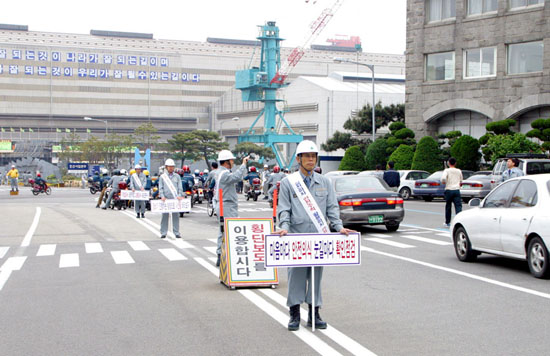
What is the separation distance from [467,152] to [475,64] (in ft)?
20.2

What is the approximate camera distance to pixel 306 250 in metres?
7.04

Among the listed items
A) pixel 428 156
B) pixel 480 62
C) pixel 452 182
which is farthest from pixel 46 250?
pixel 480 62

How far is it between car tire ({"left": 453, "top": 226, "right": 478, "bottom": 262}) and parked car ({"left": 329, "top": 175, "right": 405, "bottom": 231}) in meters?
4.91

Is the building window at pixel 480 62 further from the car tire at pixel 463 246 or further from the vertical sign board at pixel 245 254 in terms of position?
the vertical sign board at pixel 245 254

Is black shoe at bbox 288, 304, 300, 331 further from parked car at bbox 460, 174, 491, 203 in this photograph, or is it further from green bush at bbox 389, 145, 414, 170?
green bush at bbox 389, 145, 414, 170

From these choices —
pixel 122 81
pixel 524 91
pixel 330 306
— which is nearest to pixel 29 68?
pixel 122 81

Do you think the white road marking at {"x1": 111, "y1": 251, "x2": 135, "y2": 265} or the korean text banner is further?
the white road marking at {"x1": 111, "y1": 251, "x2": 135, "y2": 265}

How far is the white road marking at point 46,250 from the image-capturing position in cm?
1427

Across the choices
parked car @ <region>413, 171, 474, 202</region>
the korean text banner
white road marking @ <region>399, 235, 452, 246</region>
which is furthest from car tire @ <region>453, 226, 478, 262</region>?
parked car @ <region>413, 171, 474, 202</region>

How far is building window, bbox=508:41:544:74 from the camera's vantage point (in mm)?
39938

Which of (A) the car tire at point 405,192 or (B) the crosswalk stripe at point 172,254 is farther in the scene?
(A) the car tire at point 405,192

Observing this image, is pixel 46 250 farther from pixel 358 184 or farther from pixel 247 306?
pixel 358 184

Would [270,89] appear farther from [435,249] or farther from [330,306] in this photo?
[330,306]

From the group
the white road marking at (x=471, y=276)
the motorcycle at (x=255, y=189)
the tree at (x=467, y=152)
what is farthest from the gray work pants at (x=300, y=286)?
the tree at (x=467, y=152)
